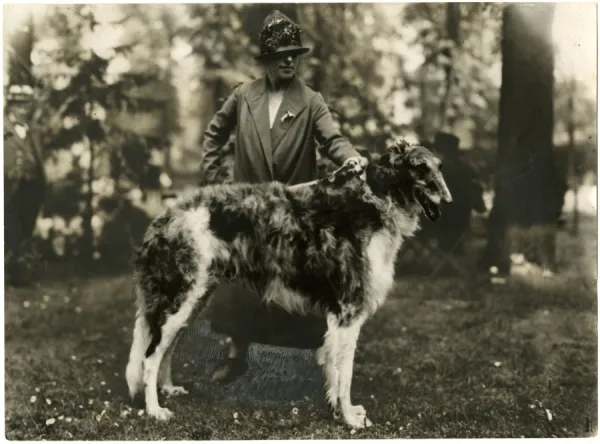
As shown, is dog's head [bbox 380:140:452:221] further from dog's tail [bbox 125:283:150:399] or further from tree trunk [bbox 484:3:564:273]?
dog's tail [bbox 125:283:150:399]

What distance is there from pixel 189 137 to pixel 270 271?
167 centimetres

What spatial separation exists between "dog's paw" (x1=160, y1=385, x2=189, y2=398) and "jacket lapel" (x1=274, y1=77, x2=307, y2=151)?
2331mm

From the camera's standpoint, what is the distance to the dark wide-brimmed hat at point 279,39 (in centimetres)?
552

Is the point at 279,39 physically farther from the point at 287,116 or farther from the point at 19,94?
the point at 19,94

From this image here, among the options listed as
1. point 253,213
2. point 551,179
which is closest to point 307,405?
point 253,213

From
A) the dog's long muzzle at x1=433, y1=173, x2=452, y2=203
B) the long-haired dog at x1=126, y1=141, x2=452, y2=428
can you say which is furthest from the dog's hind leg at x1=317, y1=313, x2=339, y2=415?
the dog's long muzzle at x1=433, y1=173, x2=452, y2=203

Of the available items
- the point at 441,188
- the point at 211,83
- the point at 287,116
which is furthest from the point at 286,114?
the point at 441,188

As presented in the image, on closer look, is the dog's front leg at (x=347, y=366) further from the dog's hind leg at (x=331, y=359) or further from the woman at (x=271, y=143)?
the woman at (x=271, y=143)

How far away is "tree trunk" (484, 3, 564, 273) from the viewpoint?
605 centimetres

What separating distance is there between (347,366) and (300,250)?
1045mm

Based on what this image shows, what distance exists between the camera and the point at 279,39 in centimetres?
552

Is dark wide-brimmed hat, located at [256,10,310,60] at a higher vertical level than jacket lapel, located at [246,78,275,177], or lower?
higher

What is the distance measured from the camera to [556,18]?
19.7 ft

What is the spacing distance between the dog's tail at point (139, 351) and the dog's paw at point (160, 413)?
0.24 metres
